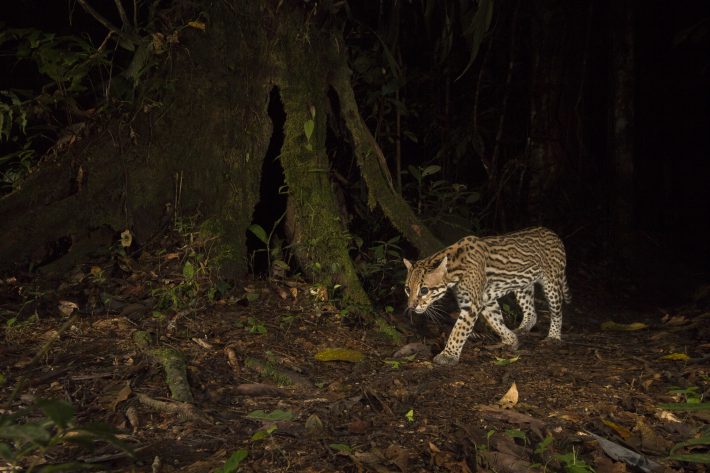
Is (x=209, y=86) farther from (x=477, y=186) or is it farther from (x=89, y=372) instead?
(x=477, y=186)

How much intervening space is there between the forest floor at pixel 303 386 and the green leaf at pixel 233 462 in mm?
10

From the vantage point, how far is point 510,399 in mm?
4453

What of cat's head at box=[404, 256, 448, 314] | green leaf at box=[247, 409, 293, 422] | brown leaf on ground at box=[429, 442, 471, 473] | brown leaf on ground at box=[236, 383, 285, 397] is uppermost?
cat's head at box=[404, 256, 448, 314]

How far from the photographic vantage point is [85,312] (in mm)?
5309

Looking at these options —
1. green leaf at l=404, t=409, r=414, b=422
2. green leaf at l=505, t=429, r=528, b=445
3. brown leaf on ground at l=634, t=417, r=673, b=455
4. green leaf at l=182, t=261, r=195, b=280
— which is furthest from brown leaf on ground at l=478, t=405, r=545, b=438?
green leaf at l=182, t=261, r=195, b=280

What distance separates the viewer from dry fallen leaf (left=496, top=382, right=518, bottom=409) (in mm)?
4379

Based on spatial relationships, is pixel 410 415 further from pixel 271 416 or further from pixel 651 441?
pixel 651 441

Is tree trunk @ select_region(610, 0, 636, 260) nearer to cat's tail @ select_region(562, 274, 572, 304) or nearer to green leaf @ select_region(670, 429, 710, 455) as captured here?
cat's tail @ select_region(562, 274, 572, 304)

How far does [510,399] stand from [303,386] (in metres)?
1.34

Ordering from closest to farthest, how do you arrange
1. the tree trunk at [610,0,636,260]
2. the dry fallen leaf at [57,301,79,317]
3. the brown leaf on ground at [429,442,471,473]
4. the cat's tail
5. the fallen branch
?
1. the brown leaf on ground at [429,442,471,473]
2. the fallen branch
3. the dry fallen leaf at [57,301,79,317]
4. the cat's tail
5. the tree trunk at [610,0,636,260]

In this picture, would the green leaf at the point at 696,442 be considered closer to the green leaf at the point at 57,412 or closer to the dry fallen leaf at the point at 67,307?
the green leaf at the point at 57,412

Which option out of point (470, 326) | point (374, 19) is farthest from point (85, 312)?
point (374, 19)

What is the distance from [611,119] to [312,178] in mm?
6042

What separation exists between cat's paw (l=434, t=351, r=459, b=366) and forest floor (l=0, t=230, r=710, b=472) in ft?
0.29
